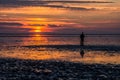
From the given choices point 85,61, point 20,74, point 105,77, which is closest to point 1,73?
point 20,74

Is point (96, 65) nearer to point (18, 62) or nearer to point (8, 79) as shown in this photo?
point (18, 62)

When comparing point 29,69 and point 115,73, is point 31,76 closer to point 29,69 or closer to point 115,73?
point 29,69

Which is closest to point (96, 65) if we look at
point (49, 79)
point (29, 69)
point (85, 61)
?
point (85, 61)

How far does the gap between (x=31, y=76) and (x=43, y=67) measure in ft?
11.2

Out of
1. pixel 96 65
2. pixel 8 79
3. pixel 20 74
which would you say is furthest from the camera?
pixel 96 65

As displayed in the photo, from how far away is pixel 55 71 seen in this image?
65.6ft

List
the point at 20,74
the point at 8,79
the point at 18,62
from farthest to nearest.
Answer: the point at 18,62, the point at 20,74, the point at 8,79

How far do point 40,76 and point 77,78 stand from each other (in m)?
1.74

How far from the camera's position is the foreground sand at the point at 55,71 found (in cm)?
1805

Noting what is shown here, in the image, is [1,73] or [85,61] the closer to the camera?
[1,73]

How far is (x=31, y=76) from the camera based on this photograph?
18.2 m

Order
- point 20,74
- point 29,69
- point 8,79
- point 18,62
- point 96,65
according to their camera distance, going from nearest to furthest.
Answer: point 8,79
point 20,74
point 29,69
point 96,65
point 18,62

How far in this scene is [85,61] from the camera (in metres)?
24.8

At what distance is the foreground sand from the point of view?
1805 centimetres
